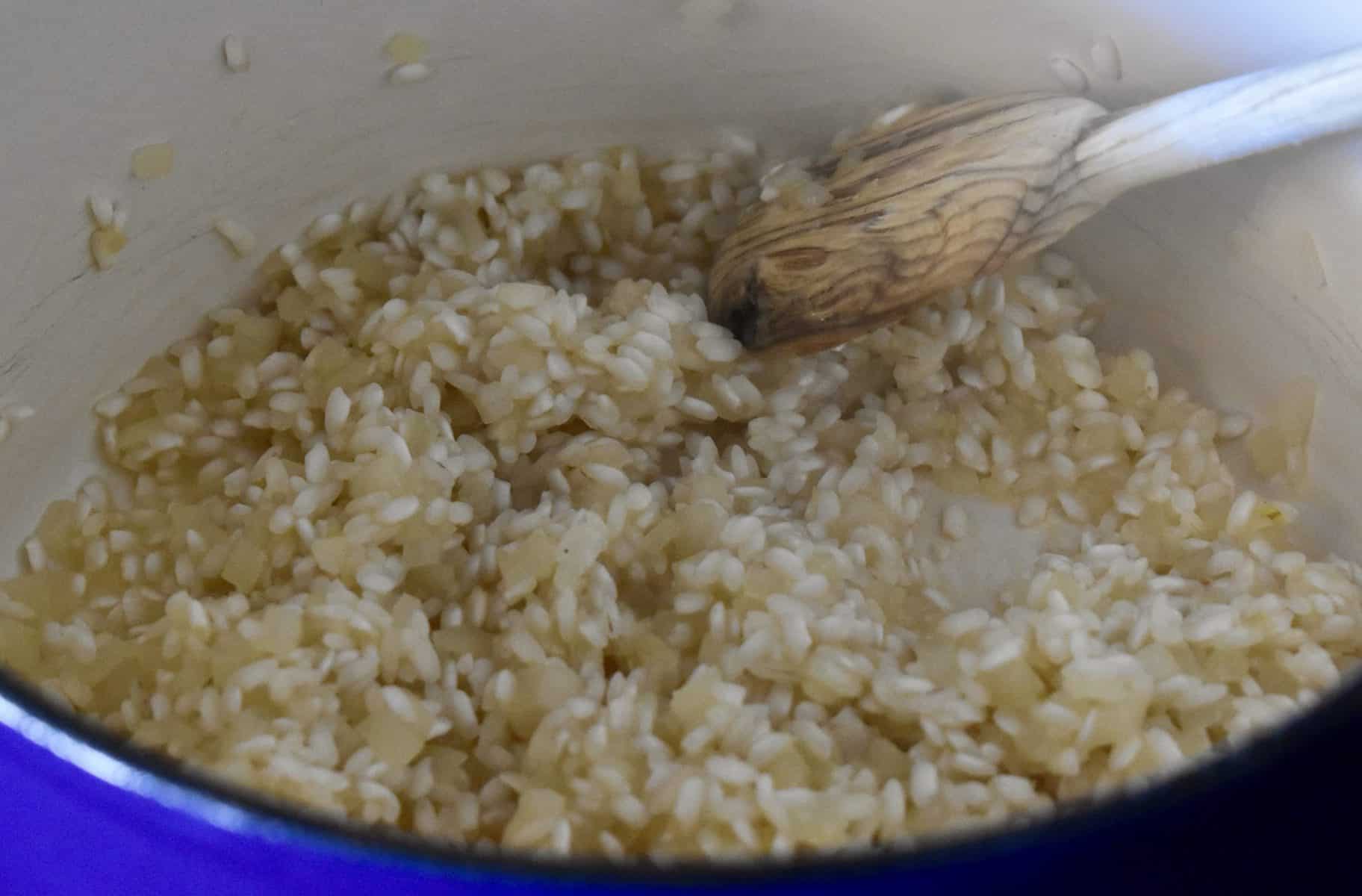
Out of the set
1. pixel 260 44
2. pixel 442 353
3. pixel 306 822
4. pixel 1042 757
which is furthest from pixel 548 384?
pixel 306 822

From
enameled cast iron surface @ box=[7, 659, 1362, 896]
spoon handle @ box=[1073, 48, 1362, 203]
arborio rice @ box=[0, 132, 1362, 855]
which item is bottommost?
arborio rice @ box=[0, 132, 1362, 855]

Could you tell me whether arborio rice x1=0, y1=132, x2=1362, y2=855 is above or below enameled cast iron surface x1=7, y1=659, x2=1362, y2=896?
below

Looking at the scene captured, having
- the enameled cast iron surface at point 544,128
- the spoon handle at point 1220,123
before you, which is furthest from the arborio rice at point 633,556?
the spoon handle at point 1220,123

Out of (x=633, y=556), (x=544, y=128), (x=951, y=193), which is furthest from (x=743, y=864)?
(x=544, y=128)

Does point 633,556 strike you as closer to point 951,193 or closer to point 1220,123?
point 951,193

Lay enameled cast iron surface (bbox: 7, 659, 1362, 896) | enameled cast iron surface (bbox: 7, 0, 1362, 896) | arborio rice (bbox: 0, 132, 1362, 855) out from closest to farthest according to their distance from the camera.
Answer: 1. enameled cast iron surface (bbox: 7, 659, 1362, 896)
2. arborio rice (bbox: 0, 132, 1362, 855)
3. enameled cast iron surface (bbox: 7, 0, 1362, 896)

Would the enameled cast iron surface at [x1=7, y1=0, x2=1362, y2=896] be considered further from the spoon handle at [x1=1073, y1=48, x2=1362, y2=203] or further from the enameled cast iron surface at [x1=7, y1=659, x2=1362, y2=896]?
the enameled cast iron surface at [x1=7, y1=659, x2=1362, y2=896]

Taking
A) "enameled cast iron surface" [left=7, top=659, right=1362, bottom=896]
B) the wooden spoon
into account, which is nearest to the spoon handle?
the wooden spoon

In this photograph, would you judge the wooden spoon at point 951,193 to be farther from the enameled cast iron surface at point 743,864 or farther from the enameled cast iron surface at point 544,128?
the enameled cast iron surface at point 743,864
